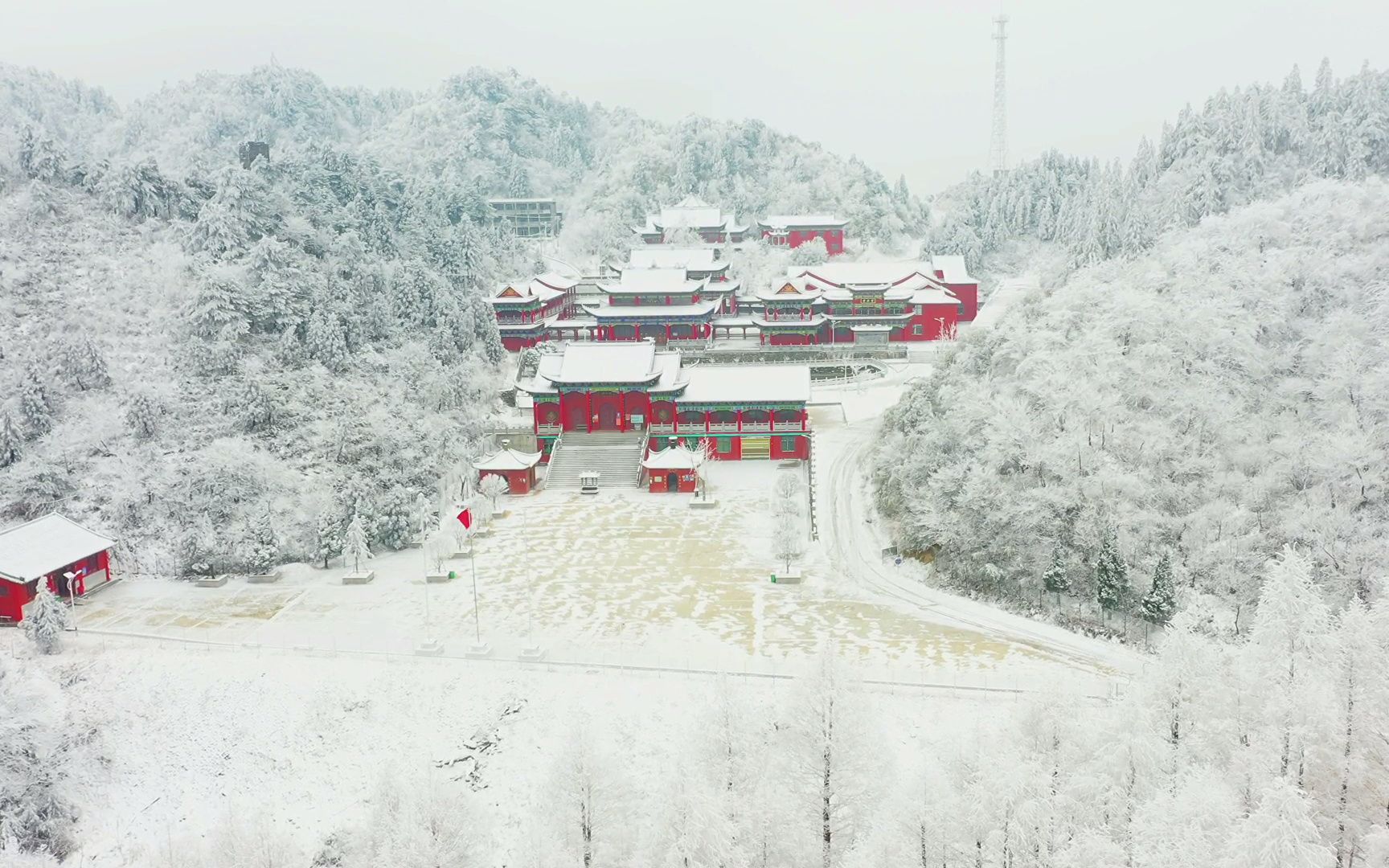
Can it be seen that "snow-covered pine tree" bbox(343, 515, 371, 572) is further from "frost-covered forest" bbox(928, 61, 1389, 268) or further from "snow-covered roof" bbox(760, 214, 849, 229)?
"snow-covered roof" bbox(760, 214, 849, 229)

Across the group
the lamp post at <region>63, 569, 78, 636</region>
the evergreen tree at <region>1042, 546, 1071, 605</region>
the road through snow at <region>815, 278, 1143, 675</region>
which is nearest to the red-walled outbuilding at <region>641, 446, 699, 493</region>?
the road through snow at <region>815, 278, 1143, 675</region>

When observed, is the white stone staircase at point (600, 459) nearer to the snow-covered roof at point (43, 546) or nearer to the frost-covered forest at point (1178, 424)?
the frost-covered forest at point (1178, 424)

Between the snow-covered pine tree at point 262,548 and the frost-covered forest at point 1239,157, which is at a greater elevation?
the frost-covered forest at point 1239,157

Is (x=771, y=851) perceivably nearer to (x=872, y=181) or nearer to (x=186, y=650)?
(x=186, y=650)

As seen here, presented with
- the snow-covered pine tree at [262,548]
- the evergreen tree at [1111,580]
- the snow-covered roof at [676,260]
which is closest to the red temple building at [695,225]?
the snow-covered roof at [676,260]

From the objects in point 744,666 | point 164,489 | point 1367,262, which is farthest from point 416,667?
point 1367,262

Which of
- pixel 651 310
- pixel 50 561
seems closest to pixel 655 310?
pixel 651 310

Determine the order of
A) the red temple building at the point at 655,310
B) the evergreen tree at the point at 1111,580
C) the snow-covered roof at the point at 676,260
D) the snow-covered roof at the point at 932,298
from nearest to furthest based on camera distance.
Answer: the evergreen tree at the point at 1111,580
the red temple building at the point at 655,310
the snow-covered roof at the point at 932,298
the snow-covered roof at the point at 676,260
